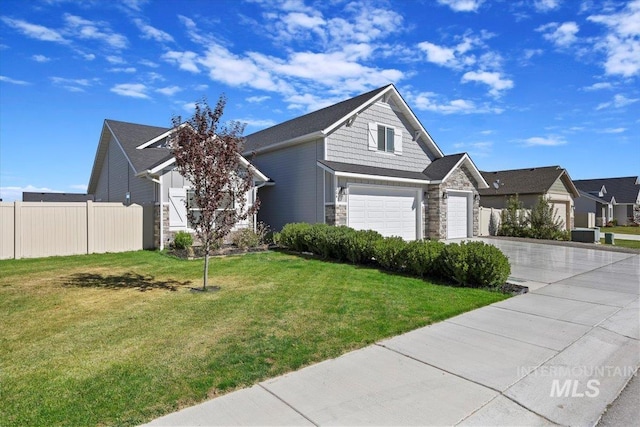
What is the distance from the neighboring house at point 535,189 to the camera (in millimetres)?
25969

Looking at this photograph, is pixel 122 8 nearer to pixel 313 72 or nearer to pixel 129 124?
pixel 313 72

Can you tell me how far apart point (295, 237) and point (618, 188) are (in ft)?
157

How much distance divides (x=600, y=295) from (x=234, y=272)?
8.57m

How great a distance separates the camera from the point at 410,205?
60.5 feet

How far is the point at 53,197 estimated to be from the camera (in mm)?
33062

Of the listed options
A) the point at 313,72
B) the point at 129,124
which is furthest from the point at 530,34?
the point at 129,124

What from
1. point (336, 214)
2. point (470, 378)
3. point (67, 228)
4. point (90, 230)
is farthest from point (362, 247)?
point (67, 228)

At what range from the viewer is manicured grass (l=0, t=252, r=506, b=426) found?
3.42 metres

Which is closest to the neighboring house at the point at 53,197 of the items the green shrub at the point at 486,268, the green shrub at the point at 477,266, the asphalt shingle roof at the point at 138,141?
the asphalt shingle roof at the point at 138,141

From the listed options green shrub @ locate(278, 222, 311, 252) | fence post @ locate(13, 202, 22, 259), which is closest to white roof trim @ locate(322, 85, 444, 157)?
green shrub @ locate(278, 222, 311, 252)

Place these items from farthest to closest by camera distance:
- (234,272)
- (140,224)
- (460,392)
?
(140,224) → (234,272) → (460,392)

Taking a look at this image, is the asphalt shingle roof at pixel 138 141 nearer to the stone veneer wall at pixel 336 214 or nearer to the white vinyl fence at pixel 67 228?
the white vinyl fence at pixel 67 228

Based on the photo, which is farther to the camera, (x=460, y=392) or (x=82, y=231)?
(x=82, y=231)

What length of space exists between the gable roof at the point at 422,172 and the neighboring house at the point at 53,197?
87.0ft
